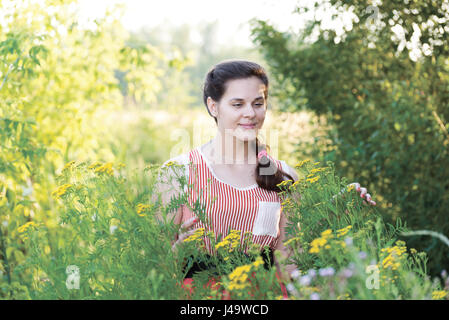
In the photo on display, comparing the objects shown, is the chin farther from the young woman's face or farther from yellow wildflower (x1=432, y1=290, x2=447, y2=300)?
Answer: yellow wildflower (x1=432, y1=290, x2=447, y2=300)

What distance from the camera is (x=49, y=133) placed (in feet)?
12.9

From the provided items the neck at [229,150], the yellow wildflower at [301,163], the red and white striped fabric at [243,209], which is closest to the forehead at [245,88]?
the neck at [229,150]

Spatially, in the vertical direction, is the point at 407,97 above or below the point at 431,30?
below

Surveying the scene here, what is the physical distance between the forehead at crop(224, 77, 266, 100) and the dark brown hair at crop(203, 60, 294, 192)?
0.02m

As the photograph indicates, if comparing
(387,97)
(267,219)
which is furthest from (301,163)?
(387,97)

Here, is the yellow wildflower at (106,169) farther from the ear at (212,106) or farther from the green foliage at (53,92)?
the green foliage at (53,92)

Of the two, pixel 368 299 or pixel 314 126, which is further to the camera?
pixel 314 126

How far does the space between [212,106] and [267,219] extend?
65 centimetres

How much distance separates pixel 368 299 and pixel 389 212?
92.5 inches

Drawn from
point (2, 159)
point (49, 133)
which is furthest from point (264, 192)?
point (49, 133)

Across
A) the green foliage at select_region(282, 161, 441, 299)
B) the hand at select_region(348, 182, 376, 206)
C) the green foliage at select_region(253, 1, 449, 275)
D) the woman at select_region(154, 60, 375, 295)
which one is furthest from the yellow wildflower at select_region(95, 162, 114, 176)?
the green foliage at select_region(253, 1, 449, 275)

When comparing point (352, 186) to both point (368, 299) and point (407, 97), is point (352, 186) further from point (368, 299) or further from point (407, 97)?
point (407, 97)

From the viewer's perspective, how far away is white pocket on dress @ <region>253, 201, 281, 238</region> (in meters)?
2.36
